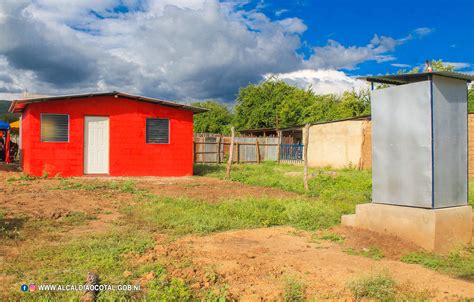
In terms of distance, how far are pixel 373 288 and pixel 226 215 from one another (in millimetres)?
4490

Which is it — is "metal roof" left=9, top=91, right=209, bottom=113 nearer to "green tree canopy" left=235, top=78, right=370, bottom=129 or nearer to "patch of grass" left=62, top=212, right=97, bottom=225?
"patch of grass" left=62, top=212, right=97, bottom=225

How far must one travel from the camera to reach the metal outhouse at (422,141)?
21.7ft

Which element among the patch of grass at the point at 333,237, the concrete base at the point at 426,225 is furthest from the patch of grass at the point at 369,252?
the concrete base at the point at 426,225

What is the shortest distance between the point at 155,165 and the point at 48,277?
39.6 feet

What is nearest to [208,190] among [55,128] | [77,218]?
[77,218]

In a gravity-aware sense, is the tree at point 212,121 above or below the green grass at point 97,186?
above

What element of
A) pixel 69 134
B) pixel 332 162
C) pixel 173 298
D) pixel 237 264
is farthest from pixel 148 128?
pixel 173 298

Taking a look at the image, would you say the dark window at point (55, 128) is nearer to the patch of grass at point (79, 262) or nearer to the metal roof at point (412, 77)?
→ the patch of grass at point (79, 262)

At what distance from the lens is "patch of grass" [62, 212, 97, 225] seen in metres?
7.83

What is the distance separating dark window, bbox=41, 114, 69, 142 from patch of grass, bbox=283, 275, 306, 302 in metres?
12.9

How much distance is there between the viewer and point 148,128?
16.6 m

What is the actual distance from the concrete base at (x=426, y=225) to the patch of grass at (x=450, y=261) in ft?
0.66

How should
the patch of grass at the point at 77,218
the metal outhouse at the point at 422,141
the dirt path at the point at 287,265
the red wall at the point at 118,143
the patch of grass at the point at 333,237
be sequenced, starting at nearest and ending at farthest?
the dirt path at the point at 287,265
the metal outhouse at the point at 422,141
the patch of grass at the point at 333,237
the patch of grass at the point at 77,218
the red wall at the point at 118,143

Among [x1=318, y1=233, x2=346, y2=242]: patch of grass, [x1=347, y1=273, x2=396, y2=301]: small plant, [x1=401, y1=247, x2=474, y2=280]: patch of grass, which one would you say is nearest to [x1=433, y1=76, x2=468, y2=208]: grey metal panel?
[x1=401, y1=247, x2=474, y2=280]: patch of grass
